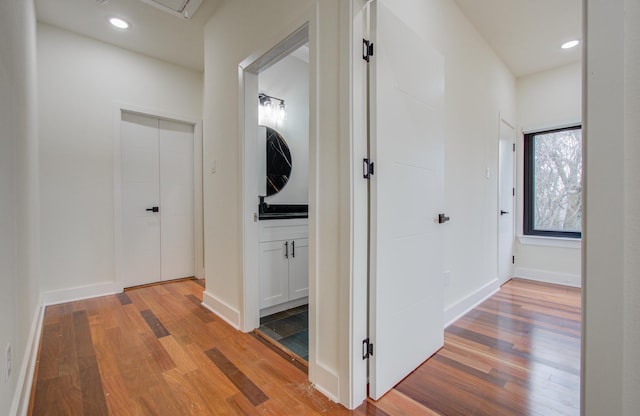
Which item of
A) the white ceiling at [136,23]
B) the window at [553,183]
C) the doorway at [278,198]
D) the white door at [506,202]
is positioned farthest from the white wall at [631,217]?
the window at [553,183]

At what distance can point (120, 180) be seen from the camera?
3092 mm

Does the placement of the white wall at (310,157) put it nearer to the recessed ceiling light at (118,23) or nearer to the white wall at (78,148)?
the recessed ceiling light at (118,23)

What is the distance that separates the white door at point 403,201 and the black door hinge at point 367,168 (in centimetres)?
3

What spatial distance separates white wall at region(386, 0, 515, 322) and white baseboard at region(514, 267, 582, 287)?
100 centimetres

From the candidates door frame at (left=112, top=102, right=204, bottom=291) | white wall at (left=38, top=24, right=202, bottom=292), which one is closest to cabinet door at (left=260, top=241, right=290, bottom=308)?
door frame at (left=112, top=102, right=204, bottom=291)

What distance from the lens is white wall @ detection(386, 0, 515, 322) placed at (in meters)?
2.17

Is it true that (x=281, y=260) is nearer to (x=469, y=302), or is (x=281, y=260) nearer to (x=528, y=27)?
(x=469, y=302)

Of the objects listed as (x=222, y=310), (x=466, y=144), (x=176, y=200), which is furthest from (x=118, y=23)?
(x=466, y=144)

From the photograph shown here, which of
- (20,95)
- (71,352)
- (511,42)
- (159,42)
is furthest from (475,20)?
(71,352)

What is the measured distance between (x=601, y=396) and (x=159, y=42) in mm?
4164

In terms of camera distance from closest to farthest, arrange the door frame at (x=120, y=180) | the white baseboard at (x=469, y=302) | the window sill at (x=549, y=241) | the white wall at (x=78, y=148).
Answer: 1. the white baseboard at (x=469, y=302)
2. the white wall at (x=78, y=148)
3. the door frame at (x=120, y=180)
4. the window sill at (x=549, y=241)

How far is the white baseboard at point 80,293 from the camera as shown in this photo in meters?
2.71

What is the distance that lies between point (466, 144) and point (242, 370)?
2.60 metres

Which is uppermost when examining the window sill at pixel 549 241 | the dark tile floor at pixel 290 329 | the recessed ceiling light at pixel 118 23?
the recessed ceiling light at pixel 118 23
